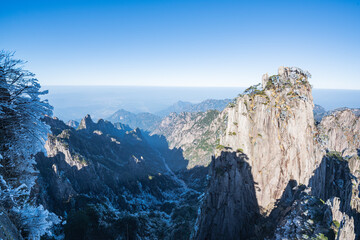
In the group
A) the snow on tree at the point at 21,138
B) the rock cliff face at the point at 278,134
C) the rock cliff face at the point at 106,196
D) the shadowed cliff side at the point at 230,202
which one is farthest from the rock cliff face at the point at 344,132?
the snow on tree at the point at 21,138

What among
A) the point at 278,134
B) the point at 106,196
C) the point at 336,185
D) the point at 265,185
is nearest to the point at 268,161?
the point at 265,185

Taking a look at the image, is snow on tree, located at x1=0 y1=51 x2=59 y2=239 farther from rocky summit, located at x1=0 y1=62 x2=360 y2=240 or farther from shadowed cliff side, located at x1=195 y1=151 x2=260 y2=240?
shadowed cliff side, located at x1=195 y1=151 x2=260 y2=240

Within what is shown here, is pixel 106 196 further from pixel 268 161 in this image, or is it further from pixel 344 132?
pixel 344 132

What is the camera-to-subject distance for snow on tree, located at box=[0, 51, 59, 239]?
713 centimetres

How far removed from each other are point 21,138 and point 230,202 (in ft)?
106

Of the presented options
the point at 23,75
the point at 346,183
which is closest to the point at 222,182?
the point at 346,183

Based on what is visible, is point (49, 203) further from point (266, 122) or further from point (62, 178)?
point (266, 122)

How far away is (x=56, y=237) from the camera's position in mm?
42375

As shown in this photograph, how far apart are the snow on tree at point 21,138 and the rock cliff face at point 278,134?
29.2 metres

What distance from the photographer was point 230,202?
102 ft

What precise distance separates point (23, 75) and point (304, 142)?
116 feet

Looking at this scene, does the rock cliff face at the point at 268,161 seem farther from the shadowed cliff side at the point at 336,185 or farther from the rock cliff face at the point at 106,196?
the rock cliff face at the point at 106,196

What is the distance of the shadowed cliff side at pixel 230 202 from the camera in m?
29.7

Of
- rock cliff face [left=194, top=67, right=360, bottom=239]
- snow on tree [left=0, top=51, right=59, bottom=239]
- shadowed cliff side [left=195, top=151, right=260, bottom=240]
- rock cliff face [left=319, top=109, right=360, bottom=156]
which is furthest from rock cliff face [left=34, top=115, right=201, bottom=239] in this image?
rock cliff face [left=319, top=109, right=360, bottom=156]
